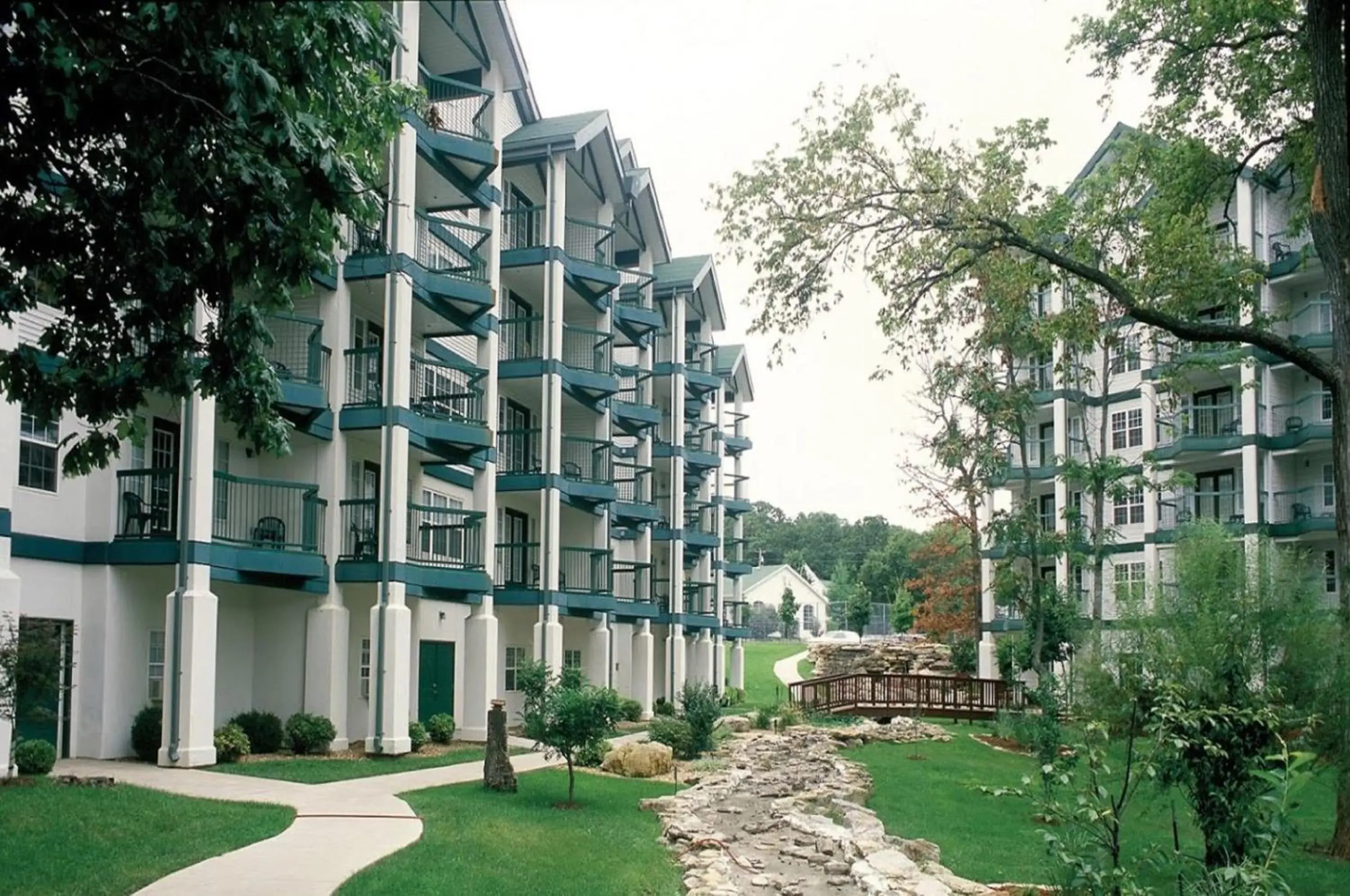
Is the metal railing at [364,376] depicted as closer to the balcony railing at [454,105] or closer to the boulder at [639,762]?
the balcony railing at [454,105]

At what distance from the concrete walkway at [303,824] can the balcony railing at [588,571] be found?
42.6ft

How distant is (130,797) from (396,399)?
1120 centimetres

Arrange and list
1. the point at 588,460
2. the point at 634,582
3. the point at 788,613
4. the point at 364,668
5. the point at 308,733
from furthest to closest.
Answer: the point at 788,613, the point at 634,582, the point at 588,460, the point at 364,668, the point at 308,733

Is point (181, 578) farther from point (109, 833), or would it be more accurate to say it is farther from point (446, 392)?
point (446, 392)

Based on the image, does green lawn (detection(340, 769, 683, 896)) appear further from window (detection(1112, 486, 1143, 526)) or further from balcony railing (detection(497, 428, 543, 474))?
window (detection(1112, 486, 1143, 526))

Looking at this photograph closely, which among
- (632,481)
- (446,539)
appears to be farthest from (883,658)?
(446,539)

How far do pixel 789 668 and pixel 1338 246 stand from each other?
5871 centimetres

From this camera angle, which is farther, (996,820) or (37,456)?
(996,820)

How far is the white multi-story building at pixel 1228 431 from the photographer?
41938mm

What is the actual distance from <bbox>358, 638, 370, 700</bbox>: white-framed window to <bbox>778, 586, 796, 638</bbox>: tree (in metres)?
68.6

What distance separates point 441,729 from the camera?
27969mm

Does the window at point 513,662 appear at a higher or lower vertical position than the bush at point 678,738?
higher

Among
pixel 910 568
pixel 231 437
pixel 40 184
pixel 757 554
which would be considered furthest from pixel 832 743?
pixel 757 554

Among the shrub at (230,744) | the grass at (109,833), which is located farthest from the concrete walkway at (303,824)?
the shrub at (230,744)
